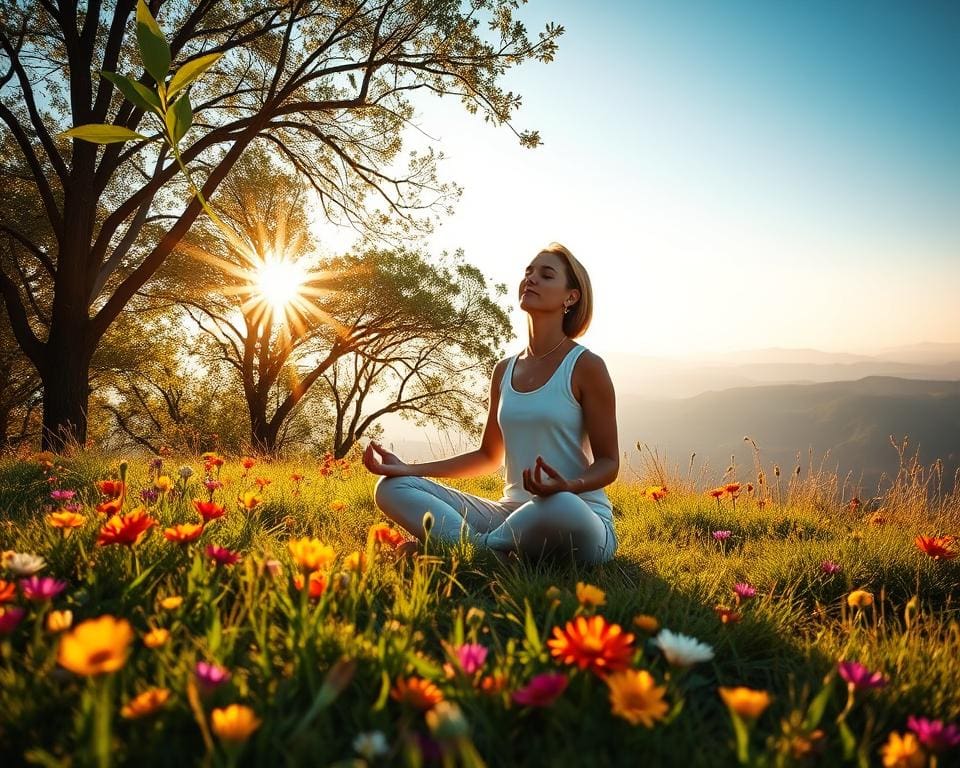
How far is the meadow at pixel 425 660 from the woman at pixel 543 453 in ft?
0.56

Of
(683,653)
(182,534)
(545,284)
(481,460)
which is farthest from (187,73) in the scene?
(481,460)

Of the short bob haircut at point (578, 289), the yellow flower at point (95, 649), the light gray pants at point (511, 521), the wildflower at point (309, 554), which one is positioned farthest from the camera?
the short bob haircut at point (578, 289)

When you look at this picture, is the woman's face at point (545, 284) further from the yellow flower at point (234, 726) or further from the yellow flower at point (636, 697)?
the yellow flower at point (234, 726)

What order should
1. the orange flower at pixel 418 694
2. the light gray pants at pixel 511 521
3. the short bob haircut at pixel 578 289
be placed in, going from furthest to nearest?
the short bob haircut at pixel 578 289
the light gray pants at pixel 511 521
the orange flower at pixel 418 694

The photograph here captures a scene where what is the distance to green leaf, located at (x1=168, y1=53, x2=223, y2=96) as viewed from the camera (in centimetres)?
78

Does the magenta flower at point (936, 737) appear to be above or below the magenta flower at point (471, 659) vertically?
below

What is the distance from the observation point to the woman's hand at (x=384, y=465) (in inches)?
109

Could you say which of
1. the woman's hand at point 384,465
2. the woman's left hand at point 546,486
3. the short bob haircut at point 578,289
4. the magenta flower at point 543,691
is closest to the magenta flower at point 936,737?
the magenta flower at point 543,691

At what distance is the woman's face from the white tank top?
284 mm

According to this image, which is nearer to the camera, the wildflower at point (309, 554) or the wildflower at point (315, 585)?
the wildflower at point (309, 554)

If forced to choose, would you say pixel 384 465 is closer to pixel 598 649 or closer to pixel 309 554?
pixel 309 554

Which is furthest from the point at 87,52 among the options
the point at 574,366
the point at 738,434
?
the point at 738,434

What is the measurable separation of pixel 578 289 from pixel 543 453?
0.94 metres

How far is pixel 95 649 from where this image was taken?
2.28ft
